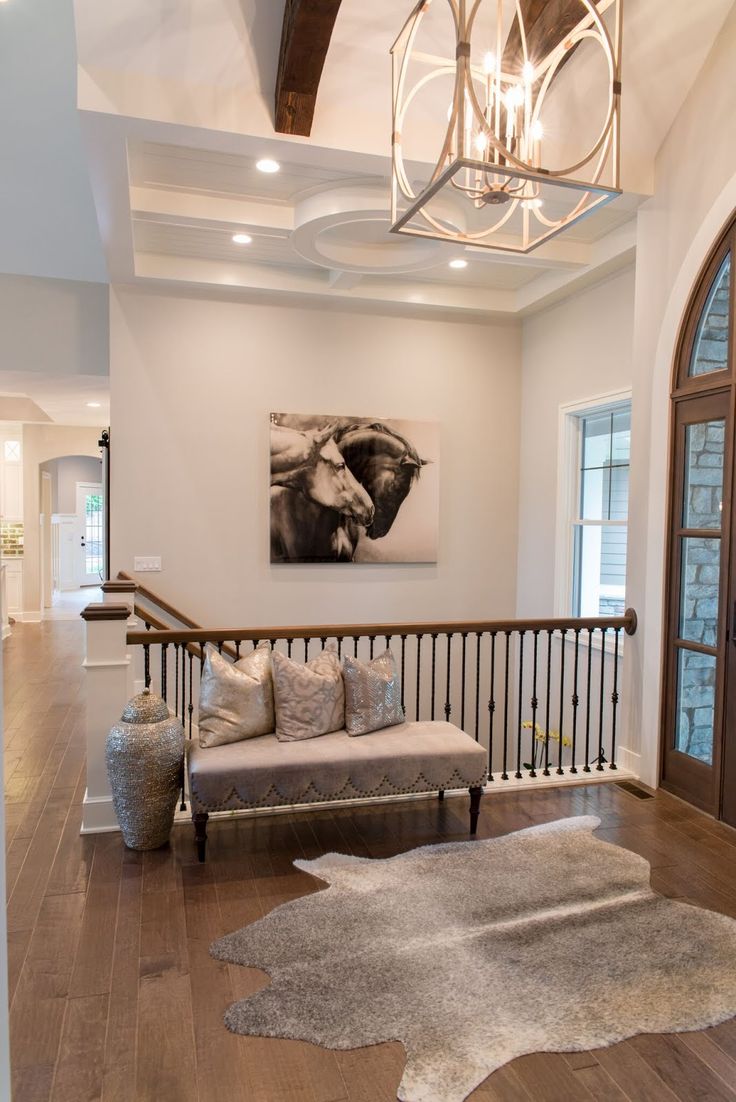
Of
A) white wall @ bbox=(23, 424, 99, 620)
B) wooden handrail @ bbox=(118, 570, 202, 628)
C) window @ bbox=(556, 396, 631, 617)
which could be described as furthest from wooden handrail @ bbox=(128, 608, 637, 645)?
white wall @ bbox=(23, 424, 99, 620)

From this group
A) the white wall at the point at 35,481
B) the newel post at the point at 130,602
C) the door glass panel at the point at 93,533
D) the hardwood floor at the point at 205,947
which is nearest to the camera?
the hardwood floor at the point at 205,947

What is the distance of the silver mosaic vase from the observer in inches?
126

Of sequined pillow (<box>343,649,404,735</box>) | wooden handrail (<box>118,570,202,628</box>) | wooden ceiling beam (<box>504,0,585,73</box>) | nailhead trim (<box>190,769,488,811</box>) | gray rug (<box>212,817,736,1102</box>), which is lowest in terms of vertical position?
gray rug (<box>212,817,736,1102</box>)

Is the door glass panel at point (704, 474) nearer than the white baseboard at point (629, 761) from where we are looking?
Yes

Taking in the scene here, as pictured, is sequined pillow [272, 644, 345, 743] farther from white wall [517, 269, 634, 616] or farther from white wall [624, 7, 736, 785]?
white wall [517, 269, 634, 616]

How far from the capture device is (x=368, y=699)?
363 cm

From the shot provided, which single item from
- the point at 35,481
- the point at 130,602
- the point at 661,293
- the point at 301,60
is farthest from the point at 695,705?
the point at 35,481

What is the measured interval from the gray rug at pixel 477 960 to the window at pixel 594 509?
267cm

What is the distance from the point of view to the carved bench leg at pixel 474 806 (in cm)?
347

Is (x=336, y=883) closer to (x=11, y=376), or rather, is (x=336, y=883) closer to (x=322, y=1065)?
(x=322, y=1065)

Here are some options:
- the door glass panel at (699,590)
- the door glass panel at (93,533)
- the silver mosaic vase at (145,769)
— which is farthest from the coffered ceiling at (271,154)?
the door glass panel at (93,533)

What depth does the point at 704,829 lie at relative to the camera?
3588mm

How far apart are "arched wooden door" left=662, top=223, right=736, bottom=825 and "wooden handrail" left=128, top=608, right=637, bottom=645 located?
435 millimetres

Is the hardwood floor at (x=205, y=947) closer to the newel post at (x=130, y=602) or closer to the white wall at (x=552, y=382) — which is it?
the newel post at (x=130, y=602)
